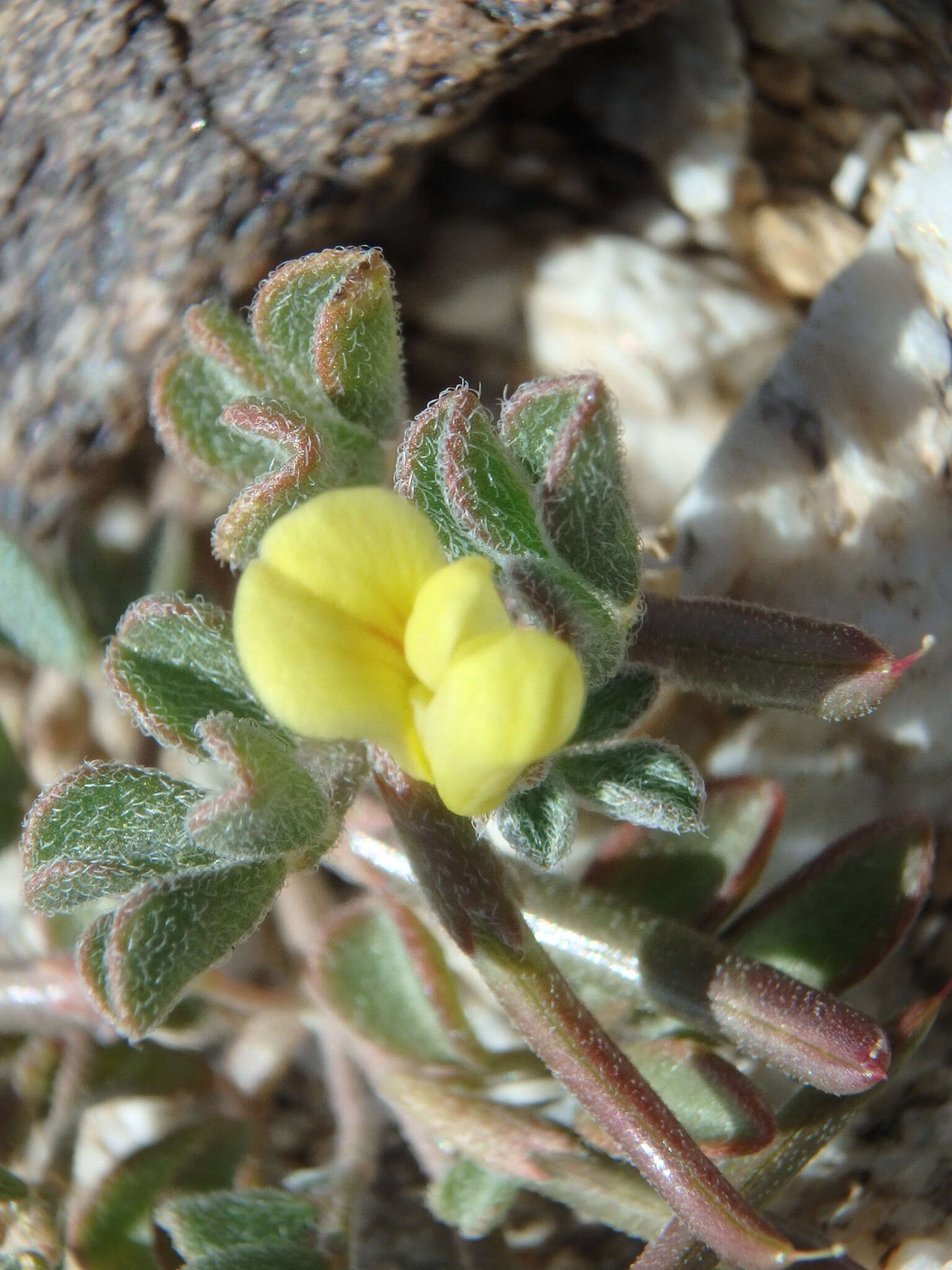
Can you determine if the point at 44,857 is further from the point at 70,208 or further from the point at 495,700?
the point at 70,208

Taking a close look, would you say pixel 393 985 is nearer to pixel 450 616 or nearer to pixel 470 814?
pixel 470 814

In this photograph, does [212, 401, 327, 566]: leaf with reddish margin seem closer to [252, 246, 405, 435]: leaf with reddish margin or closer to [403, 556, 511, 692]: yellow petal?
[252, 246, 405, 435]: leaf with reddish margin

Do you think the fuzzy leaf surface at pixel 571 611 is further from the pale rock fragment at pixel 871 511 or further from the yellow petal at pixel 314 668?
the pale rock fragment at pixel 871 511

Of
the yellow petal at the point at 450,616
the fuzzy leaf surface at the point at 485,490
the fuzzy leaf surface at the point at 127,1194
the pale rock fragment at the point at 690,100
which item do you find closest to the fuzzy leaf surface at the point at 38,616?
the fuzzy leaf surface at the point at 127,1194

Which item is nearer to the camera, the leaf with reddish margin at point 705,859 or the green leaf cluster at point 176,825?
the green leaf cluster at point 176,825

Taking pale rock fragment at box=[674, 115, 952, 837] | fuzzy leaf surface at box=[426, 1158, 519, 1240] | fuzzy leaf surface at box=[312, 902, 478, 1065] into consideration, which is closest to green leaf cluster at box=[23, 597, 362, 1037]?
fuzzy leaf surface at box=[312, 902, 478, 1065]

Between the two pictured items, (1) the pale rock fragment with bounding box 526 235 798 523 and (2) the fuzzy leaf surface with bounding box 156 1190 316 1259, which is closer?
(2) the fuzzy leaf surface with bounding box 156 1190 316 1259

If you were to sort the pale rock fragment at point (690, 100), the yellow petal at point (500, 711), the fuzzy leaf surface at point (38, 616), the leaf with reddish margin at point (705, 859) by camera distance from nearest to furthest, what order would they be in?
the yellow petal at point (500, 711) < the leaf with reddish margin at point (705, 859) < the fuzzy leaf surface at point (38, 616) < the pale rock fragment at point (690, 100)

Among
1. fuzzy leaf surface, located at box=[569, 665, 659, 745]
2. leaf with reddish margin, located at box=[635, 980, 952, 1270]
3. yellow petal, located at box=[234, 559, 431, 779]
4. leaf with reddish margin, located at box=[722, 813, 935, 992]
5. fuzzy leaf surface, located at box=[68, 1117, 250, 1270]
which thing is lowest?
fuzzy leaf surface, located at box=[68, 1117, 250, 1270]
